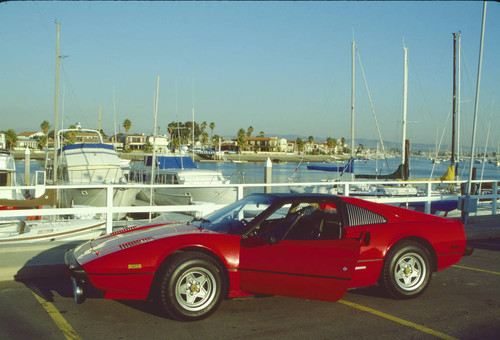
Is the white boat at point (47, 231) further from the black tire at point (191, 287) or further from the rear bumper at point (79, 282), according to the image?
the black tire at point (191, 287)

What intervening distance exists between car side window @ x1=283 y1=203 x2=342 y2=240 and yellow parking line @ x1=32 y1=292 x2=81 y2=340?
244 centimetres

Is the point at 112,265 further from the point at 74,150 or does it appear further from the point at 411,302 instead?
the point at 74,150

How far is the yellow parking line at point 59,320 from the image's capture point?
179 inches

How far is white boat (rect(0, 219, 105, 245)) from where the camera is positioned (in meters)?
10.9

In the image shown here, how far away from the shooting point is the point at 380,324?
499cm

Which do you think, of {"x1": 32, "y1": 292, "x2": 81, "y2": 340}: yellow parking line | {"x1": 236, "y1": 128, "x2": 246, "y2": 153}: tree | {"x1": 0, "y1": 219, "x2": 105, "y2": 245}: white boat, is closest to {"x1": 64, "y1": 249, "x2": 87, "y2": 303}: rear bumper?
{"x1": 32, "y1": 292, "x2": 81, "y2": 340}: yellow parking line

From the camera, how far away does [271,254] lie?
523cm

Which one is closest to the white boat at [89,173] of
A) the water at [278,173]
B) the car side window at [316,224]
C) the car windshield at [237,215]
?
the water at [278,173]

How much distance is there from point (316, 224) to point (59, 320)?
309 centimetres

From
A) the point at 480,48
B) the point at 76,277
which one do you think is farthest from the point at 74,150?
the point at 76,277

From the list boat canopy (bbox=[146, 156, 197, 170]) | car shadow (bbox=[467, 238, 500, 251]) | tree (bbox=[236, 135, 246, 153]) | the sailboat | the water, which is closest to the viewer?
car shadow (bbox=[467, 238, 500, 251])

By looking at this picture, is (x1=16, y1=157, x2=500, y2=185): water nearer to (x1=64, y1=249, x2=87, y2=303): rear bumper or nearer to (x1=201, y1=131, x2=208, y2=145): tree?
(x1=64, y1=249, x2=87, y2=303): rear bumper

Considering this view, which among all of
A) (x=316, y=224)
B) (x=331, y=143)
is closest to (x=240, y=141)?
(x=331, y=143)

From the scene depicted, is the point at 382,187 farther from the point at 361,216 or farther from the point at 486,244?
the point at 361,216
